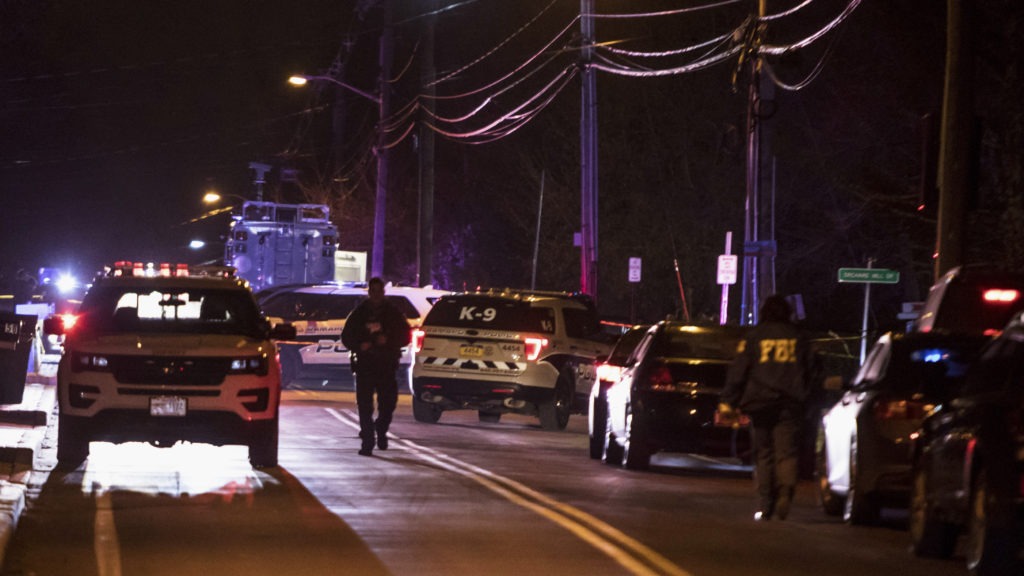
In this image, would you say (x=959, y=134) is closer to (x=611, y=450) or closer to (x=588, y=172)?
(x=611, y=450)

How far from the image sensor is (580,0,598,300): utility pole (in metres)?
34.0

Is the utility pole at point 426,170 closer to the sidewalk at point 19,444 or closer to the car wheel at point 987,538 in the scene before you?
the sidewalk at point 19,444

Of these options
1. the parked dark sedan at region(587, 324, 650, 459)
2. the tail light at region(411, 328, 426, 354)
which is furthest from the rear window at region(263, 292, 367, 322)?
the parked dark sedan at region(587, 324, 650, 459)

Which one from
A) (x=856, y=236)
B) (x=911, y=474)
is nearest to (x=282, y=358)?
(x=856, y=236)

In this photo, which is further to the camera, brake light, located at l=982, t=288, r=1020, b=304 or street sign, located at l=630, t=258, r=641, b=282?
street sign, located at l=630, t=258, r=641, b=282

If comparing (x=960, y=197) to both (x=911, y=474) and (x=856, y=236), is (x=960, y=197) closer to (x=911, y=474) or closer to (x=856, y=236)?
(x=911, y=474)

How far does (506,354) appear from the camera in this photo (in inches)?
905

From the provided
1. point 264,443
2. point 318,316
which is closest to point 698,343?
point 264,443

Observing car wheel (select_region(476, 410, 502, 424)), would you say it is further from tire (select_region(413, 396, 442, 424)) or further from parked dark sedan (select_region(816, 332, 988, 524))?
parked dark sedan (select_region(816, 332, 988, 524))

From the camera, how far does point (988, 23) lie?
2912 cm

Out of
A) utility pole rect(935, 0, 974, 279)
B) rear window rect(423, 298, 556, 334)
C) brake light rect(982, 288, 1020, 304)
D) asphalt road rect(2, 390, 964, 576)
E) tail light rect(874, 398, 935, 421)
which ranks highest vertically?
utility pole rect(935, 0, 974, 279)

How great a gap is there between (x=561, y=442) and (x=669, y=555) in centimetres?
1073

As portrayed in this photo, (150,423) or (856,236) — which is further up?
(856,236)

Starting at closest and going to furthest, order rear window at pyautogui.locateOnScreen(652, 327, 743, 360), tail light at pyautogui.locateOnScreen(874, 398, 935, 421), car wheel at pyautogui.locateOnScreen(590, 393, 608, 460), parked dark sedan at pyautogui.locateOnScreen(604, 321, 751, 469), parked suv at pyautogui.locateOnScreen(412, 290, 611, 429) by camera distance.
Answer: tail light at pyautogui.locateOnScreen(874, 398, 935, 421)
parked dark sedan at pyautogui.locateOnScreen(604, 321, 751, 469)
rear window at pyautogui.locateOnScreen(652, 327, 743, 360)
car wheel at pyautogui.locateOnScreen(590, 393, 608, 460)
parked suv at pyautogui.locateOnScreen(412, 290, 611, 429)
